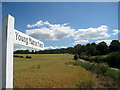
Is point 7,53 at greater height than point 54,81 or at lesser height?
greater

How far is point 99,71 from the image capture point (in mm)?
2055

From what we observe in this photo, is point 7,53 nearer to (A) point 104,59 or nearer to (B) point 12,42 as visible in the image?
Answer: (B) point 12,42

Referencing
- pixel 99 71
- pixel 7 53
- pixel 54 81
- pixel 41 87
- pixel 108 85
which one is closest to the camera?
pixel 7 53

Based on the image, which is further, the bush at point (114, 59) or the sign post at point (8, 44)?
the bush at point (114, 59)

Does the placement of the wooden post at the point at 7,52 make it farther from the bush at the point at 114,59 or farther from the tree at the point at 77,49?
the tree at the point at 77,49

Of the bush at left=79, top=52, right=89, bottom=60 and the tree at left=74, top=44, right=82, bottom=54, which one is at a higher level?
the tree at left=74, top=44, right=82, bottom=54

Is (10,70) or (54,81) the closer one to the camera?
(10,70)

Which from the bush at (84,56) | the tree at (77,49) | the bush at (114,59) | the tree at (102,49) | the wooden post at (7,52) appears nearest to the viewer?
the wooden post at (7,52)

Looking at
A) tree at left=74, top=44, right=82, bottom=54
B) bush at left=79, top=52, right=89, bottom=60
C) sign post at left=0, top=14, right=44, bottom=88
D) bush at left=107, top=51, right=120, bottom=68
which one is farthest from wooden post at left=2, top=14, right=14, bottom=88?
tree at left=74, top=44, right=82, bottom=54

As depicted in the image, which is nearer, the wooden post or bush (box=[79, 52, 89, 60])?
the wooden post

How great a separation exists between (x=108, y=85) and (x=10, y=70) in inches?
64.0

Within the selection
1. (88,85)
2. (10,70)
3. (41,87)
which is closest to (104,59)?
(88,85)

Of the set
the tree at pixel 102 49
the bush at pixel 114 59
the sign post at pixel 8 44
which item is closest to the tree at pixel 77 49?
the tree at pixel 102 49

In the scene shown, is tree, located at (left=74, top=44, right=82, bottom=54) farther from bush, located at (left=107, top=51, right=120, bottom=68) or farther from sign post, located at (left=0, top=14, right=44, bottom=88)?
sign post, located at (left=0, top=14, right=44, bottom=88)
